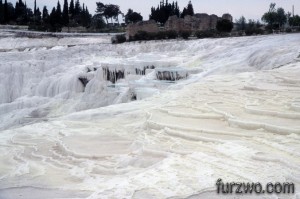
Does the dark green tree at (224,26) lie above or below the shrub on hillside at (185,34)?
above

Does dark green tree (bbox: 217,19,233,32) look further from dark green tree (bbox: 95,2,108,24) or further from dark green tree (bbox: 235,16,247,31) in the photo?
dark green tree (bbox: 95,2,108,24)

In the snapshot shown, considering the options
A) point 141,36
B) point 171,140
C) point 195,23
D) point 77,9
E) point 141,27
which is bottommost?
point 171,140

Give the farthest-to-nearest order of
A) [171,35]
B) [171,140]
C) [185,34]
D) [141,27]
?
1. [141,27]
2. [171,35]
3. [185,34]
4. [171,140]

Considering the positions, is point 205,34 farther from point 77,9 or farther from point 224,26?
point 77,9

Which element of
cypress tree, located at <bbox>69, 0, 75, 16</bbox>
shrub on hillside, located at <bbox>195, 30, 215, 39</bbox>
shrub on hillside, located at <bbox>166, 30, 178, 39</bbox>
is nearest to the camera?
shrub on hillside, located at <bbox>195, 30, 215, 39</bbox>

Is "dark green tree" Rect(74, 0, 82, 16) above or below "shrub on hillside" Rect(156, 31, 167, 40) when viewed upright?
above

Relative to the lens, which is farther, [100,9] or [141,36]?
[100,9]

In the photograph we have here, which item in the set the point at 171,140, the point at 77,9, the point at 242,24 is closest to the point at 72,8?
the point at 77,9

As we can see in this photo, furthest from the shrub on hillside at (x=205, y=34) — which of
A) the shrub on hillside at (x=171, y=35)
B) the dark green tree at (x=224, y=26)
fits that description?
the dark green tree at (x=224, y=26)

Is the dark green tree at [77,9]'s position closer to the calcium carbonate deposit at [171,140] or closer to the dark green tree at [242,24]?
the dark green tree at [242,24]

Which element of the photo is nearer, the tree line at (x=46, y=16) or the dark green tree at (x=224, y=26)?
the dark green tree at (x=224, y=26)

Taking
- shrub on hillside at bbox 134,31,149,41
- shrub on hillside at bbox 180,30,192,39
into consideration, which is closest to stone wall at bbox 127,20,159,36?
shrub on hillside at bbox 134,31,149,41

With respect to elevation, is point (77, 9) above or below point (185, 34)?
above

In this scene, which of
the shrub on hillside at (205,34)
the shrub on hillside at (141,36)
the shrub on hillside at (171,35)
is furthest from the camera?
the shrub on hillside at (141,36)
